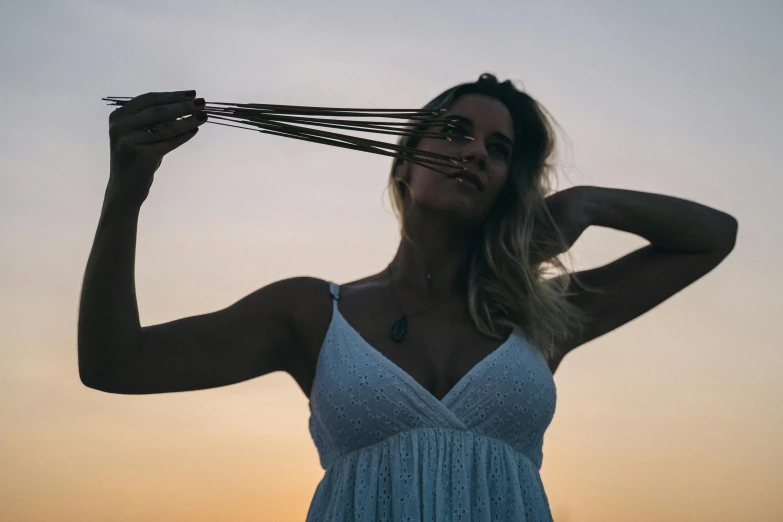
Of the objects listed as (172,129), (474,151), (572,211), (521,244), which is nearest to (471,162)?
(474,151)

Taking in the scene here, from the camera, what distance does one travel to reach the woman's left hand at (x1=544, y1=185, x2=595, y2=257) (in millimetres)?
2906

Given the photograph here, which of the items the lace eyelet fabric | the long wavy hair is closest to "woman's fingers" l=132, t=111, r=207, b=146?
the lace eyelet fabric

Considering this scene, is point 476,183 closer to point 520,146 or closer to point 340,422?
point 520,146

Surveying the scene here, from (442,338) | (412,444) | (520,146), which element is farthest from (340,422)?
(520,146)

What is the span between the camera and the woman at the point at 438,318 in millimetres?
2236

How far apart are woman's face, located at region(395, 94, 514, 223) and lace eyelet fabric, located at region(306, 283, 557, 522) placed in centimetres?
44

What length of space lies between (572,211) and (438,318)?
55cm

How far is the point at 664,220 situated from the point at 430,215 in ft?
2.41

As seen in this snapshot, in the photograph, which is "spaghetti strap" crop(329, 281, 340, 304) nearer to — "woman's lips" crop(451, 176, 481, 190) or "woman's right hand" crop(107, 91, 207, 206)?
"woman's lips" crop(451, 176, 481, 190)

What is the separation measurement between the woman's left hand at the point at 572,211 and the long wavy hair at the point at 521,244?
3 cm

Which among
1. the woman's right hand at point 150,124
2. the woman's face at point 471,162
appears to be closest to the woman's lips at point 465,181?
the woman's face at point 471,162

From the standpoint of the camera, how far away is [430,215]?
2.77 m

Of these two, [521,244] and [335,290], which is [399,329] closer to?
[335,290]

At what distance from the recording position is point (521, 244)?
2.82m
